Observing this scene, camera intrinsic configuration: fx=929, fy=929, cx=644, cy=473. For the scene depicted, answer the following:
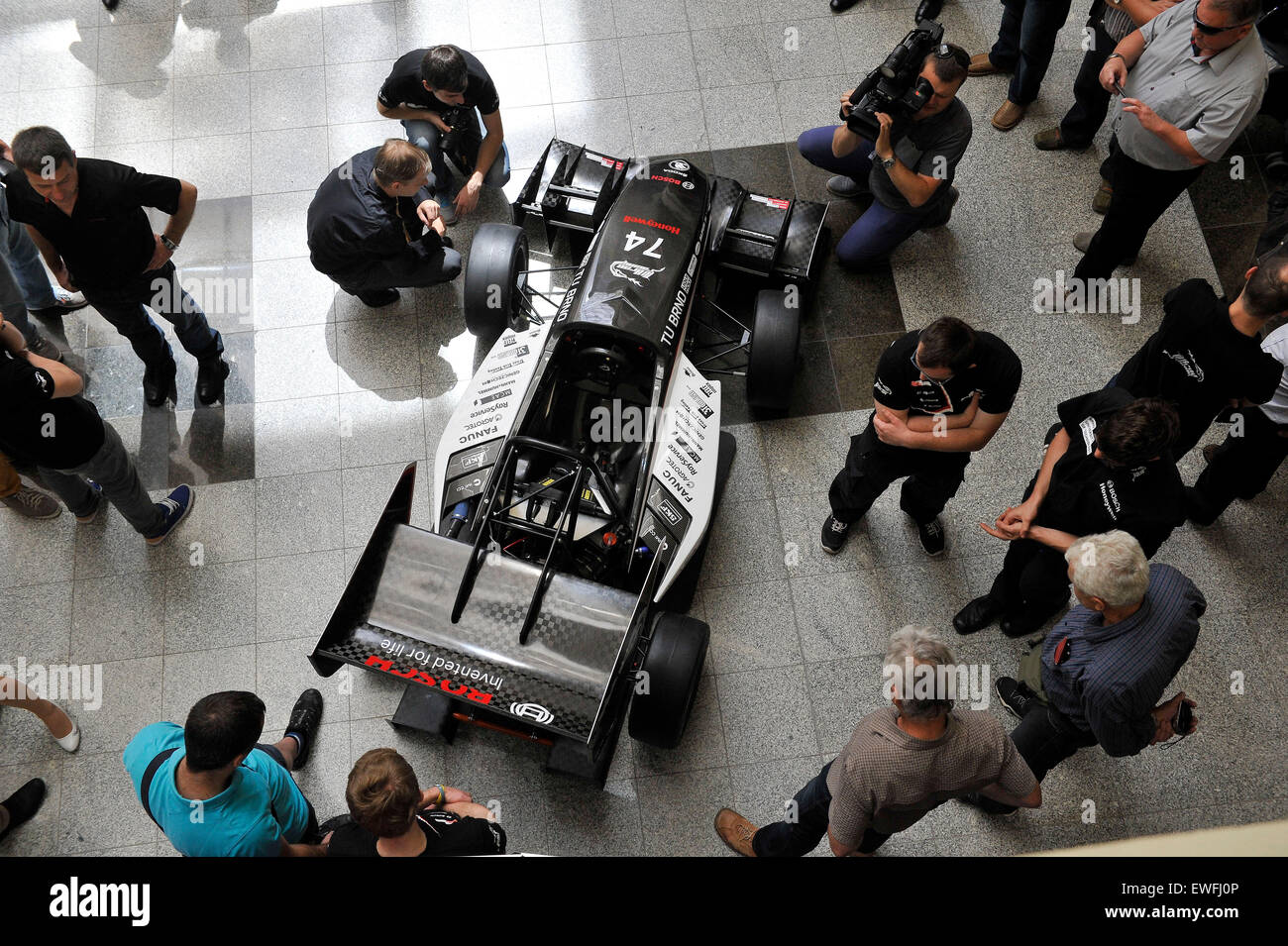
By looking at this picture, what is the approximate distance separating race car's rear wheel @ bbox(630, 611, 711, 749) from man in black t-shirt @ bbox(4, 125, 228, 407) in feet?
9.02

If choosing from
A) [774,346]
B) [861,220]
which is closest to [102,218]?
[774,346]

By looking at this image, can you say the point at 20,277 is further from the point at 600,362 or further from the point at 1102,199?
the point at 1102,199

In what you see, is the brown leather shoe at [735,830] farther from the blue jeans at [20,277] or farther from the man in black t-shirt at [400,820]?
the blue jeans at [20,277]

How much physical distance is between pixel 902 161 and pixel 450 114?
2346mm

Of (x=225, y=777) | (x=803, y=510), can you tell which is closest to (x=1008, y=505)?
(x=803, y=510)

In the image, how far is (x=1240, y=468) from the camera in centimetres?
417

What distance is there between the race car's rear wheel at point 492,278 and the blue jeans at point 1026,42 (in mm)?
3009

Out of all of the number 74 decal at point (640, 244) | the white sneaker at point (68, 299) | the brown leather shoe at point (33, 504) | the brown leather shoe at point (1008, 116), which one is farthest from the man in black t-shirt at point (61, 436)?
the brown leather shoe at point (1008, 116)

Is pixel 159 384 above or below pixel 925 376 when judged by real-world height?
below

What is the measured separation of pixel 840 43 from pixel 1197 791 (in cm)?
455

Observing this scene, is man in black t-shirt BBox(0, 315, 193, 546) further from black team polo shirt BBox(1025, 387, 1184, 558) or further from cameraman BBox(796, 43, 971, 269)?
black team polo shirt BBox(1025, 387, 1184, 558)
